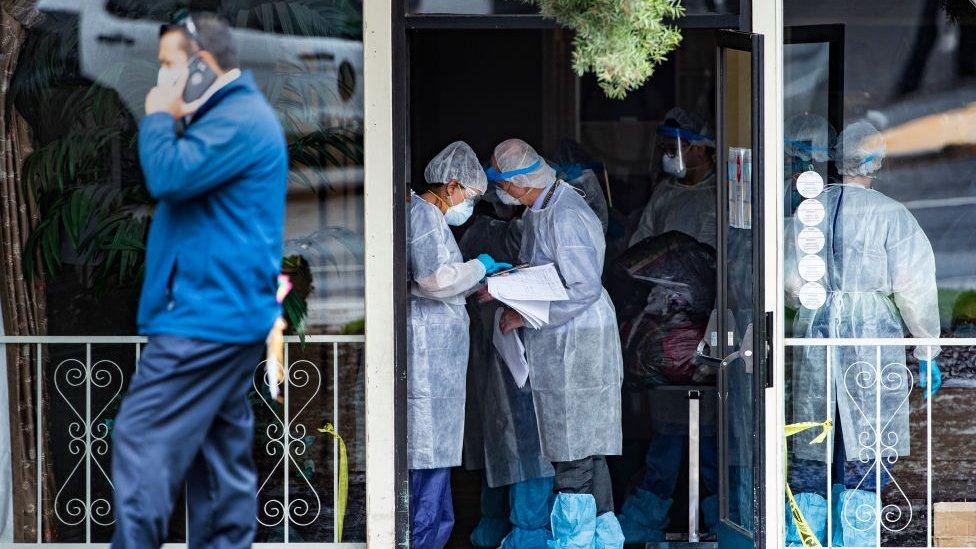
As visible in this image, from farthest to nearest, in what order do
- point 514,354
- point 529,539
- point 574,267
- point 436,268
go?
point 514,354 → point 574,267 → point 529,539 → point 436,268

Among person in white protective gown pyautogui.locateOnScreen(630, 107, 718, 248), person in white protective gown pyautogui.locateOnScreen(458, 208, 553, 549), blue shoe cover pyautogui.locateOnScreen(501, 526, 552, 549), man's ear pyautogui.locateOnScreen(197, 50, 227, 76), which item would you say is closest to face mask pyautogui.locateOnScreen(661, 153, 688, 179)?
person in white protective gown pyautogui.locateOnScreen(630, 107, 718, 248)

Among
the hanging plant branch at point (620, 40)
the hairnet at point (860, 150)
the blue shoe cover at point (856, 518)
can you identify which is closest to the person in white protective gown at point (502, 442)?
the blue shoe cover at point (856, 518)

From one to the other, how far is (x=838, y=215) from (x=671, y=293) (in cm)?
104

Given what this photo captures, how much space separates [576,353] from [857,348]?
104 cm

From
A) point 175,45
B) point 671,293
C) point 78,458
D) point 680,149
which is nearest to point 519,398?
point 671,293

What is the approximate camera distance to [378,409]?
4.32m

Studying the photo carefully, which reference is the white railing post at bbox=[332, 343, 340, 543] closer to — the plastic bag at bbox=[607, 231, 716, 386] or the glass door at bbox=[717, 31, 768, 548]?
the glass door at bbox=[717, 31, 768, 548]

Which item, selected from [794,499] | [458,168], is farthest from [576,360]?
[794,499]

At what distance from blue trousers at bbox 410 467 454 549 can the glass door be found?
1.01m

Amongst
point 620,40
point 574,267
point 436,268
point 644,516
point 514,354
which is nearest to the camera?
point 620,40

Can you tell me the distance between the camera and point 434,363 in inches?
188

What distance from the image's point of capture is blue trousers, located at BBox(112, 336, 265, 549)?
100 inches

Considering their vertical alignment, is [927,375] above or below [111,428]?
above

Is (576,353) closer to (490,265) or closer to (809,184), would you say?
(490,265)
